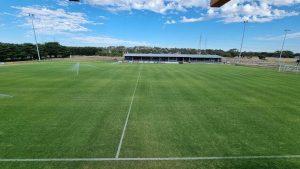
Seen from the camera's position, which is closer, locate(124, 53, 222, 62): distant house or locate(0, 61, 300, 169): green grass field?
locate(0, 61, 300, 169): green grass field

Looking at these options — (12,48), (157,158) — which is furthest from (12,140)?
(12,48)

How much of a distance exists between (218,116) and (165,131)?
12.7ft

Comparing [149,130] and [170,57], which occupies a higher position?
[149,130]

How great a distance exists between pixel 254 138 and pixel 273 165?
251cm

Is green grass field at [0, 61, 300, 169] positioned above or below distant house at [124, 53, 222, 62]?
above

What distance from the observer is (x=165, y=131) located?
36.9 ft

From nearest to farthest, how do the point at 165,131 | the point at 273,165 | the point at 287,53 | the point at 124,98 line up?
the point at 273,165 → the point at 165,131 → the point at 124,98 → the point at 287,53

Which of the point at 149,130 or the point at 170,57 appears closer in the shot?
the point at 149,130

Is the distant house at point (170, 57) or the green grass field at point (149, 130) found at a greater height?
the green grass field at point (149, 130)

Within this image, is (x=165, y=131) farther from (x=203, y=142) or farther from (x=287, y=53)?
(x=287, y=53)

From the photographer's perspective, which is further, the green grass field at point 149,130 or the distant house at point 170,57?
the distant house at point 170,57

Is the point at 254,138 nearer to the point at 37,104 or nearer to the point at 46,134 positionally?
the point at 46,134

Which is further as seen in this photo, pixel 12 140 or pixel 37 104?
pixel 37 104

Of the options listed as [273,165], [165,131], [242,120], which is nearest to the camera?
[273,165]
